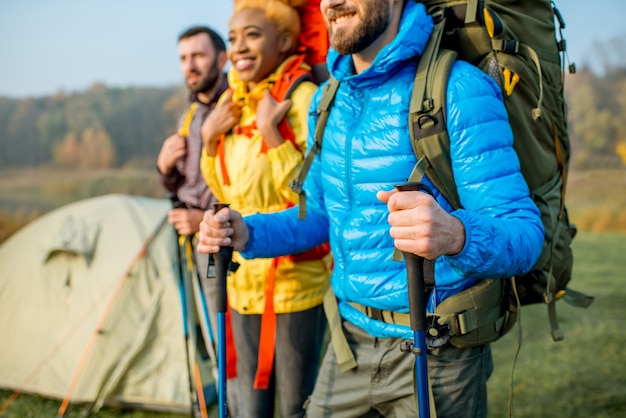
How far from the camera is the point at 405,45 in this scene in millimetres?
1843

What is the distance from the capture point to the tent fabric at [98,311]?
15.6 ft

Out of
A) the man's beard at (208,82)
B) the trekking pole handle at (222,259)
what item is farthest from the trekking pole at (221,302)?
the man's beard at (208,82)

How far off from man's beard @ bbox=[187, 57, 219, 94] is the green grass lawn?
95.2 inches

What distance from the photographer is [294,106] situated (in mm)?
2865

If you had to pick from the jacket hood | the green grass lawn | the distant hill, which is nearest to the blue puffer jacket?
the jacket hood

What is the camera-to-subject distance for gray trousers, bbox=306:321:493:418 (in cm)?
188

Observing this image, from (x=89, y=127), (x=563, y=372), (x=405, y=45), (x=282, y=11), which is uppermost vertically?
(x=282, y=11)

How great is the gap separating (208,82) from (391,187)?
217 centimetres

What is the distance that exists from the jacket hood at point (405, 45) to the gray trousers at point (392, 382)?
2.76 feet

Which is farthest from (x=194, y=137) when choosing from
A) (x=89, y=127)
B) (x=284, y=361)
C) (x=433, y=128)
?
(x=89, y=127)

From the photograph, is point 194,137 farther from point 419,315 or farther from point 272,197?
point 419,315

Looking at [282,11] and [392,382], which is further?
[282,11]

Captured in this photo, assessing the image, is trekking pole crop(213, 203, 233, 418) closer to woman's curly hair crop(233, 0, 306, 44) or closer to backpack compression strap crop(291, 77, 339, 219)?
backpack compression strap crop(291, 77, 339, 219)

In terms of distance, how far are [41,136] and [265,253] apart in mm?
12582
